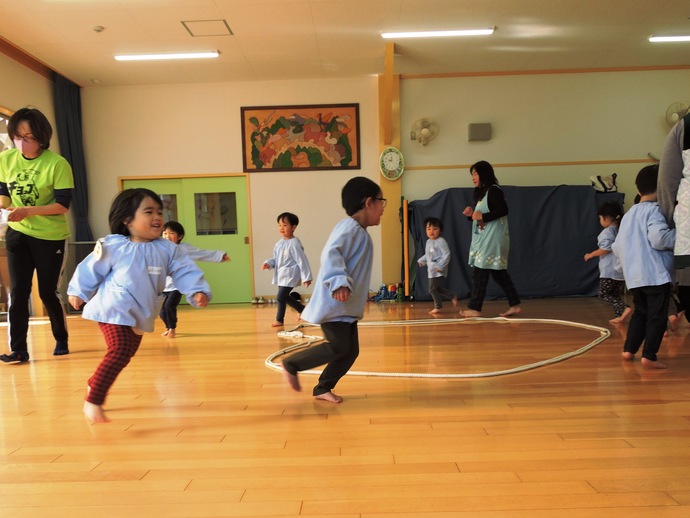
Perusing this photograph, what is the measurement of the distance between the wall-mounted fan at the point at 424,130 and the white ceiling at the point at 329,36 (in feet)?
2.19

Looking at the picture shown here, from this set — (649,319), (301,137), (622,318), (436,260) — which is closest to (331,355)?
(649,319)

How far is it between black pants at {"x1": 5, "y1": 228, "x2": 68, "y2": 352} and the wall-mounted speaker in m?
5.30

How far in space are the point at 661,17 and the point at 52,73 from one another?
719 centimetres

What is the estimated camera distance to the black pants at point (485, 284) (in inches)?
189

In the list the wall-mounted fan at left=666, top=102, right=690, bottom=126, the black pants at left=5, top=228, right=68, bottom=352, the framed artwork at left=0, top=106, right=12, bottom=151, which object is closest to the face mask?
the black pants at left=5, top=228, right=68, bottom=352

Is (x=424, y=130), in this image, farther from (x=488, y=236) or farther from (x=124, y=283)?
(x=124, y=283)

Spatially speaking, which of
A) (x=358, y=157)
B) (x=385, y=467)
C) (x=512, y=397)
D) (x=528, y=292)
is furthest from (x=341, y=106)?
(x=385, y=467)

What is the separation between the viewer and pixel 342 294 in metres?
2.13

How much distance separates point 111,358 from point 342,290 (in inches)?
39.4

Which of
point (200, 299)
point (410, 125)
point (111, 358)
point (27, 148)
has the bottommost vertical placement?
point (111, 358)

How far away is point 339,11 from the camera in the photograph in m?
4.93

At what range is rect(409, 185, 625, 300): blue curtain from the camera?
6590mm

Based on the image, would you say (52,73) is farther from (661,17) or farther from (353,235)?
(661,17)

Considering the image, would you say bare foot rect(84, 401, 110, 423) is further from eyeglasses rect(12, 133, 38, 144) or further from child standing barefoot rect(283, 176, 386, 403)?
eyeglasses rect(12, 133, 38, 144)
